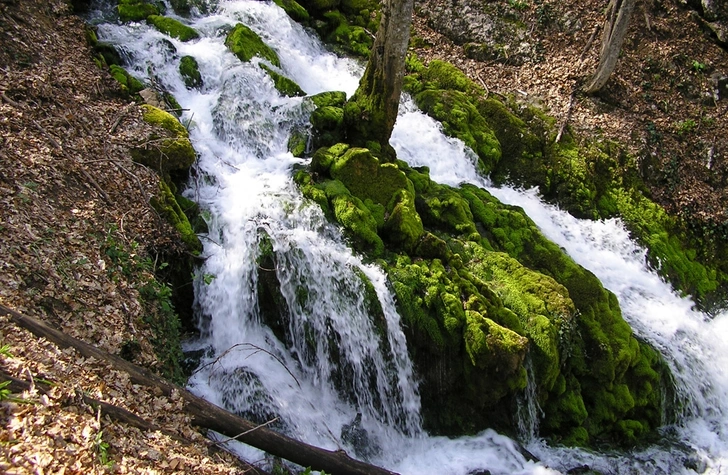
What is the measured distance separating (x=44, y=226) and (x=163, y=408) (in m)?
2.53

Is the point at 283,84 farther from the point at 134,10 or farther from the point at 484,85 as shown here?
the point at 484,85

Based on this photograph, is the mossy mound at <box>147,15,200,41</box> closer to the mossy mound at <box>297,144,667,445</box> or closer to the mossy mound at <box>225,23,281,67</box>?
the mossy mound at <box>225,23,281,67</box>

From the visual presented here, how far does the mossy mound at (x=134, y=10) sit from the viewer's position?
11.2 metres

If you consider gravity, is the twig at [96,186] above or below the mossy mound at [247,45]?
below

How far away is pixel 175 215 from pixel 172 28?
253 inches

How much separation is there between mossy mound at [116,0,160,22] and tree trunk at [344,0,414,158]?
5.91 meters

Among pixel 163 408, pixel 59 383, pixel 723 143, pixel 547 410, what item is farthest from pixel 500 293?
pixel 723 143

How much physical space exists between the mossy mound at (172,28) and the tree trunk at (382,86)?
15.2ft

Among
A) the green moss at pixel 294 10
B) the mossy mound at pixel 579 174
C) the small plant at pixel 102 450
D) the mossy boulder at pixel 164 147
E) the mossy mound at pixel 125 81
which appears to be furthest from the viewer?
the green moss at pixel 294 10

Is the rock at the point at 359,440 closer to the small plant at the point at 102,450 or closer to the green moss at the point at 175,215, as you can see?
the green moss at the point at 175,215

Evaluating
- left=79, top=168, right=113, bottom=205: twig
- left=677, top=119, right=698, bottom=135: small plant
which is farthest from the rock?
left=677, top=119, right=698, bottom=135: small plant

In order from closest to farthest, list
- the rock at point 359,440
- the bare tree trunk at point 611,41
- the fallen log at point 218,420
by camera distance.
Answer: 1. the fallen log at point 218,420
2. the rock at point 359,440
3. the bare tree trunk at point 611,41

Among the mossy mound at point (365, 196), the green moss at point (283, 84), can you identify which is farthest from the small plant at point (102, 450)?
the green moss at point (283, 84)

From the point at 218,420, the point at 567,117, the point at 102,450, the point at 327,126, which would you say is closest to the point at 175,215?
the point at 218,420
